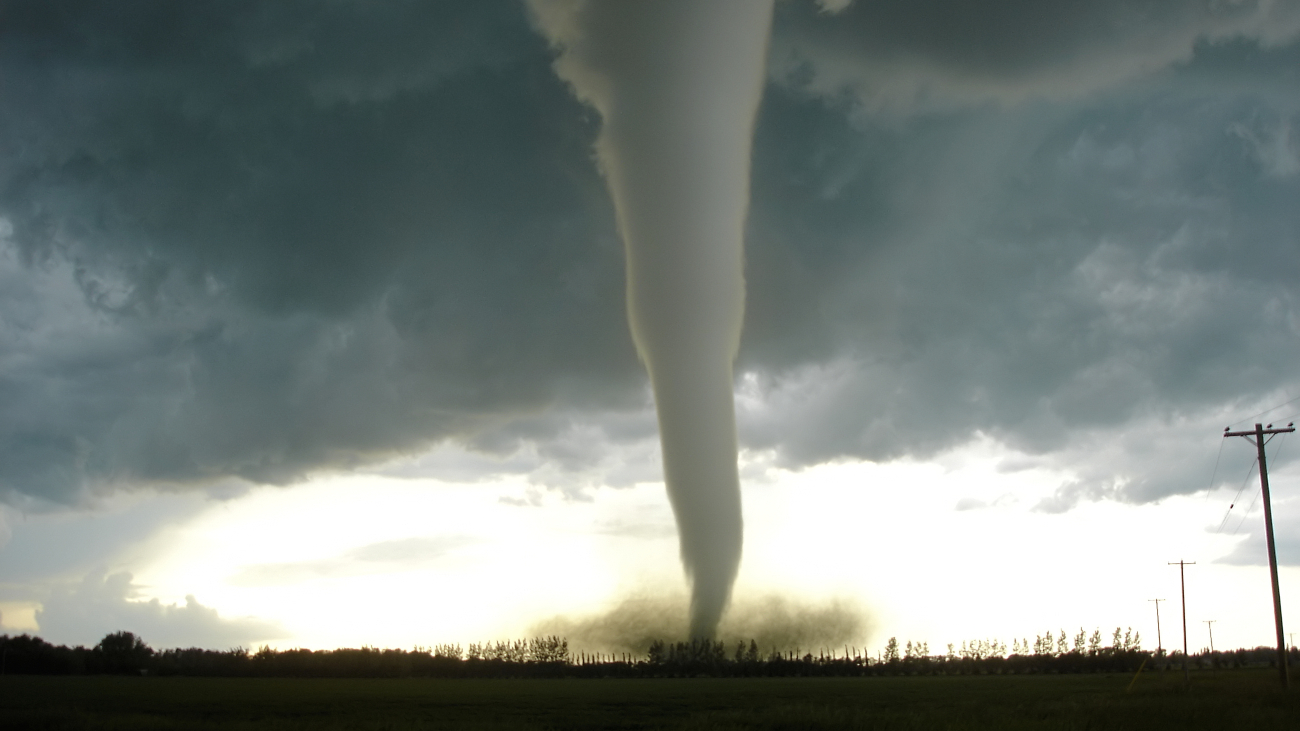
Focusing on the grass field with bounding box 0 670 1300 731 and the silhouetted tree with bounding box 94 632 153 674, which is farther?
the silhouetted tree with bounding box 94 632 153 674

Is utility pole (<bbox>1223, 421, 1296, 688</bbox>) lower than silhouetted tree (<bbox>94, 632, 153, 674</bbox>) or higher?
higher

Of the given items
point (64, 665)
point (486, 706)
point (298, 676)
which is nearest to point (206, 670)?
point (298, 676)

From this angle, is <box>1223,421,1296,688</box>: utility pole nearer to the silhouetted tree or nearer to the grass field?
the grass field

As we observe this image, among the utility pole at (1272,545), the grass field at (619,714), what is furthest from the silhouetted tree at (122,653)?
the utility pole at (1272,545)

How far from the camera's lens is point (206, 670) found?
17312cm

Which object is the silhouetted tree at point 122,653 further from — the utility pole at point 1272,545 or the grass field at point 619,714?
the utility pole at point 1272,545

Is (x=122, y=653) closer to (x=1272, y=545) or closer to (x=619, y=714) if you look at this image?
(x=619, y=714)

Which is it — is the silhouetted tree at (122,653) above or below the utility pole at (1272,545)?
below

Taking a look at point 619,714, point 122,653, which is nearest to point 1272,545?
point 619,714

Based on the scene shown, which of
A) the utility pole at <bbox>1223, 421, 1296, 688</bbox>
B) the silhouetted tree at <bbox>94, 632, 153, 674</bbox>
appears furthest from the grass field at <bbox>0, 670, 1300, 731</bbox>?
the silhouetted tree at <bbox>94, 632, 153, 674</bbox>

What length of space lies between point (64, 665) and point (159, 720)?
421ft

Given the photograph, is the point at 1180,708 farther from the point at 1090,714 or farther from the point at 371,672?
the point at 371,672

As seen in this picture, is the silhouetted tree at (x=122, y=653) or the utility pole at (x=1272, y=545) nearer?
the utility pole at (x=1272, y=545)

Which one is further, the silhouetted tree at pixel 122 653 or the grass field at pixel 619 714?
the silhouetted tree at pixel 122 653
